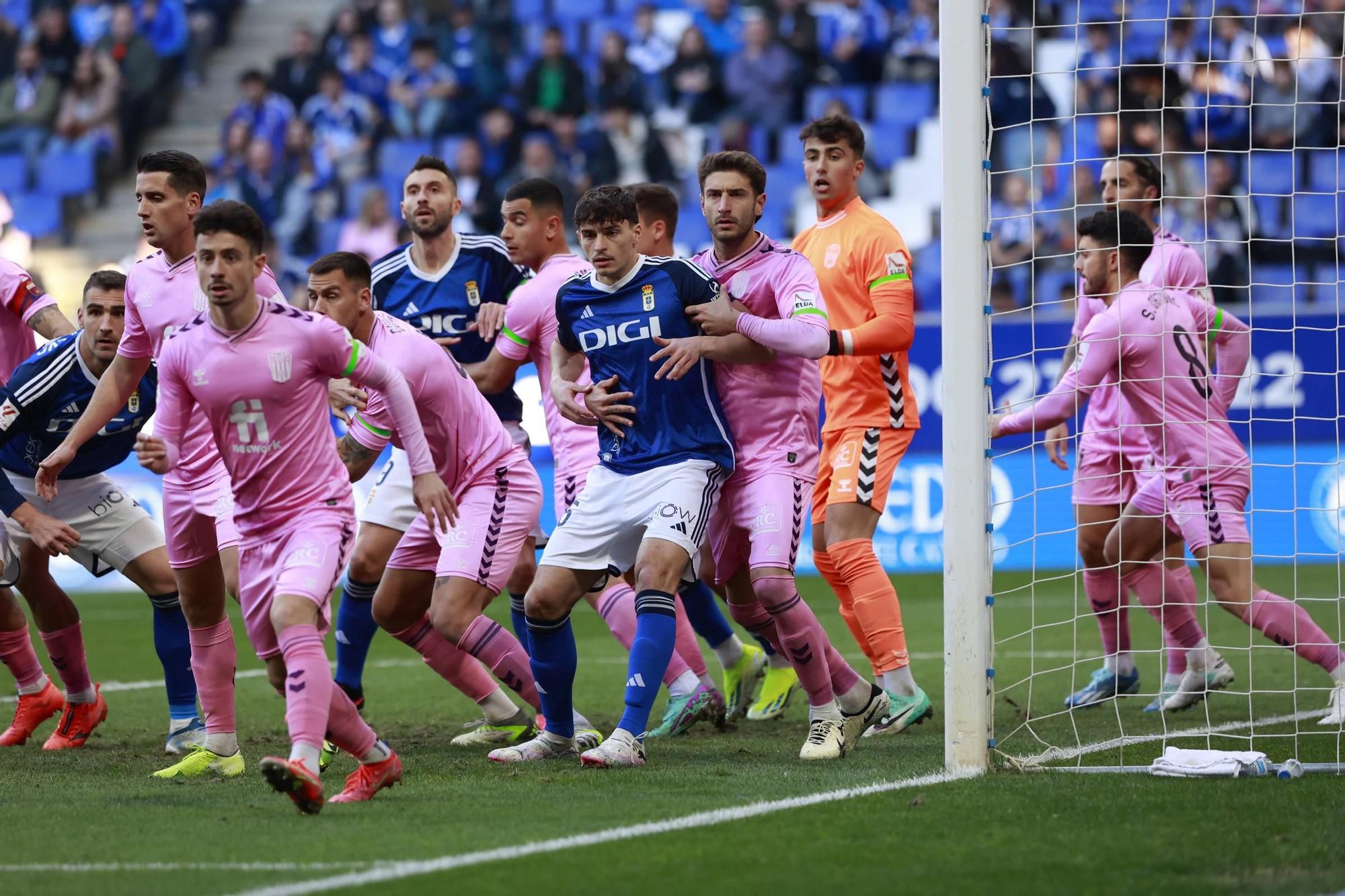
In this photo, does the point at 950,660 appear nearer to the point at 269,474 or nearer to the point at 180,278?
the point at 269,474

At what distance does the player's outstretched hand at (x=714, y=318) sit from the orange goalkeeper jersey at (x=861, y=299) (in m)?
0.95

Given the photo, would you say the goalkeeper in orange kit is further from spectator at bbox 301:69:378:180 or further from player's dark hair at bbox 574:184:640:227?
spectator at bbox 301:69:378:180

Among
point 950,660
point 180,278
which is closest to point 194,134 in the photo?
point 180,278

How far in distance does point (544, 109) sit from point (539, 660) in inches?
581

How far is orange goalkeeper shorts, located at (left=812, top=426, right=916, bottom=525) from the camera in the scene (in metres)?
7.29

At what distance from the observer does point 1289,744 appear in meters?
6.59

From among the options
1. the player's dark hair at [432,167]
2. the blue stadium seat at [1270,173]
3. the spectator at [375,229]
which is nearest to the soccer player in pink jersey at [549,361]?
the player's dark hair at [432,167]

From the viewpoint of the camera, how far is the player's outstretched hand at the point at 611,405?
6367mm

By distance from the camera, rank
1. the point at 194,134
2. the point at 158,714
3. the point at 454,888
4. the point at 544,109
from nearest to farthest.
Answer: the point at 454,888 → the point at 158,714 → the point at 544,109 → the point at 194,134

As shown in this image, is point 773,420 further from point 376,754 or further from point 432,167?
point 432,167

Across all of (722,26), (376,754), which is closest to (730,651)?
(376,754)

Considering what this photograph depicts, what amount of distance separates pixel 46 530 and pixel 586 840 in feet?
9.98

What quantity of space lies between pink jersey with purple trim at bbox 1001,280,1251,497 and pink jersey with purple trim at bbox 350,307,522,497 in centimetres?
219

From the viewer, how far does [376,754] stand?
550 cm
